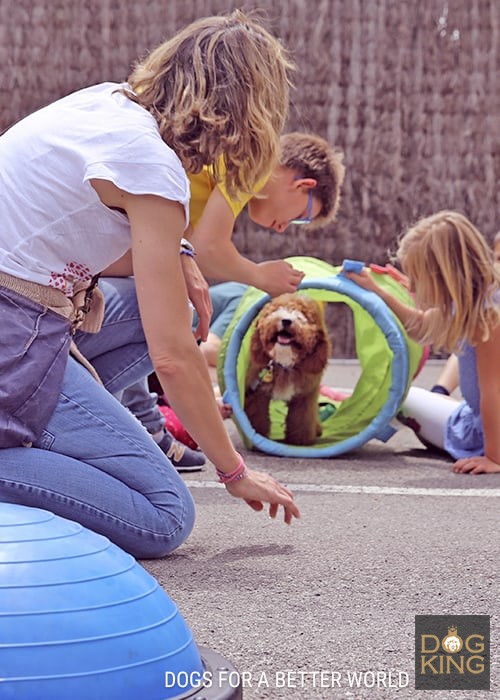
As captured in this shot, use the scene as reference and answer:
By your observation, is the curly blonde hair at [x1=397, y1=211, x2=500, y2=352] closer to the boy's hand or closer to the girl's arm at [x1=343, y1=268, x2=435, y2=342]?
the girl's arm at [x1=343, y1=268, x2=435, y2=342]

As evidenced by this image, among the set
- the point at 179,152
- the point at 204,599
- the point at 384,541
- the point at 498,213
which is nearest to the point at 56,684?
the point at 204,599

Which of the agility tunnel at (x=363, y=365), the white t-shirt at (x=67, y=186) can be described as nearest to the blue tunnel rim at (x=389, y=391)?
the agility tunnel at (x=363, y=365)

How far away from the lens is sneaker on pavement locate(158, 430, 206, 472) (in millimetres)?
3289

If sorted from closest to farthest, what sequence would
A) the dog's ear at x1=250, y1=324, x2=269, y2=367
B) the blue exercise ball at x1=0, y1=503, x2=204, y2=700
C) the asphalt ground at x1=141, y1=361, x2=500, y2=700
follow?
the blue exercise ball at x1=0, y1=503, x2=204, y2=700 → the asphalt ground at x1=141, y1=361, x2=500, y2=700 → the dog's ear at x1=250, y1=324, x2=269, y2=367

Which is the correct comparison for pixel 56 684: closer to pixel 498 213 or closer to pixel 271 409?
pixel 271 409

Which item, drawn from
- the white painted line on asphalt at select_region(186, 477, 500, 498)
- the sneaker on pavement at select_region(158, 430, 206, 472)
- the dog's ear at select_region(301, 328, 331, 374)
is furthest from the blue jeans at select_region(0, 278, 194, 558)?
the dog's ear at select_region(301, 328, 331, 374)

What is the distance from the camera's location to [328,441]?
168 inches

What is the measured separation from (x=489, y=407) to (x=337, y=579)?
1.61 metres

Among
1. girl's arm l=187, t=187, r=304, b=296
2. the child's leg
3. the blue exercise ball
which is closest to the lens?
the blue exercise ball

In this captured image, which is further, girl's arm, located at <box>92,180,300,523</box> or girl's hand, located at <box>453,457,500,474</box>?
girl's hand, located at <box>453,457,500,474</box>

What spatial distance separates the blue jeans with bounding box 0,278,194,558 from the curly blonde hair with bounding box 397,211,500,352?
1621mm

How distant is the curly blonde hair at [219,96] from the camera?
2027mm

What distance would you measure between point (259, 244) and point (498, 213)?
164 cm

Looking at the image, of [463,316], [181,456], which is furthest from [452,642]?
[463,316]
